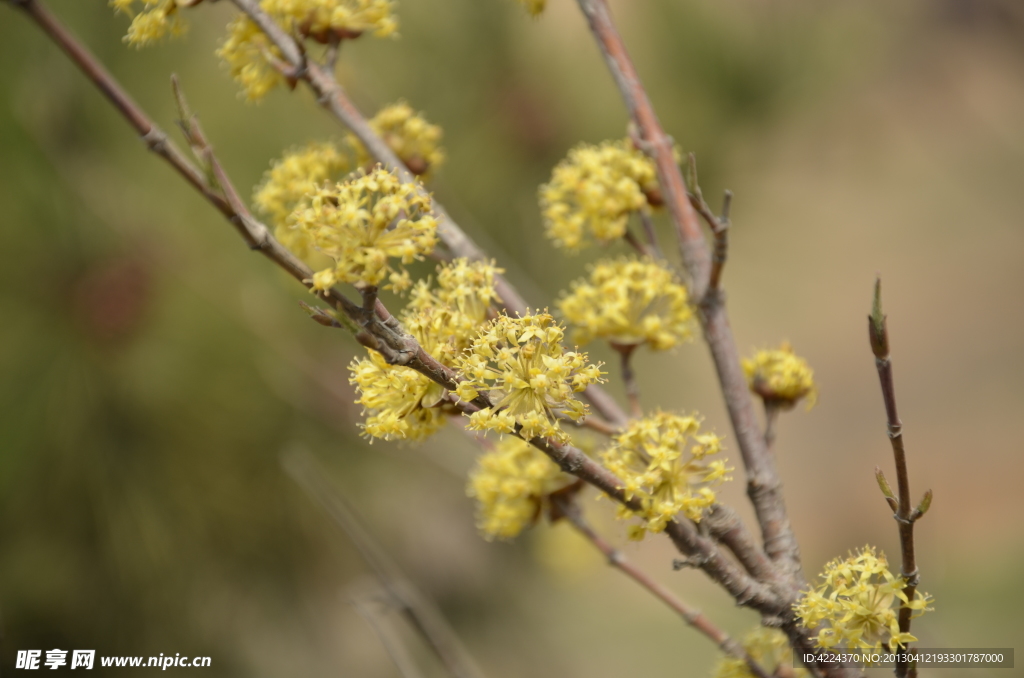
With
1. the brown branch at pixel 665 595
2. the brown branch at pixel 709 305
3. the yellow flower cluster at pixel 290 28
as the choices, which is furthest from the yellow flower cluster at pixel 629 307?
the yellow flower cluster at pixel 290 28

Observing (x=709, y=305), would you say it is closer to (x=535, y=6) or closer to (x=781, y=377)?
(x=781, y=377)

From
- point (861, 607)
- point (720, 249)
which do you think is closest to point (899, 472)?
point (861, 607)

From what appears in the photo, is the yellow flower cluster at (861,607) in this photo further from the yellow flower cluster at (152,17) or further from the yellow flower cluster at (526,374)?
the yellow flower cluster at (152,17)

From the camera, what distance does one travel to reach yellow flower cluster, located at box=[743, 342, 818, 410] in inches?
22.0

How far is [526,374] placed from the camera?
0.38 m

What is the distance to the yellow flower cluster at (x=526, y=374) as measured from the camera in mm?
362

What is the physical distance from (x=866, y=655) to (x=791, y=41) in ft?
4.62

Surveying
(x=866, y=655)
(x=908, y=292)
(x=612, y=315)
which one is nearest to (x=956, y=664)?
(x=866, y=655)

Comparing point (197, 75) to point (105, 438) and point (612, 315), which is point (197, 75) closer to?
point (105, 438)

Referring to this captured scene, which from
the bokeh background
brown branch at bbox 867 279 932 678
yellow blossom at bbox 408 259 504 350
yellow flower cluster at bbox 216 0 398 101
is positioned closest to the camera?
brown branch at bbox 867 279 932 678

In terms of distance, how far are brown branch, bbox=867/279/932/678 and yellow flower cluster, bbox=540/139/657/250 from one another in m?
0.27

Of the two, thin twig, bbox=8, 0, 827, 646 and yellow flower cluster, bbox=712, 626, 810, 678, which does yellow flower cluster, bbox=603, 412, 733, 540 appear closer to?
thin twig, bbox=8, 0, 827, 646

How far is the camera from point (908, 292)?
490cm

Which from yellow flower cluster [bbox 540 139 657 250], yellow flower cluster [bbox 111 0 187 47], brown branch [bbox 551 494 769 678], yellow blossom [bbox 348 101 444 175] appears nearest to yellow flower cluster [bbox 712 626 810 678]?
brown branch [bbox 551 494 769 678]
